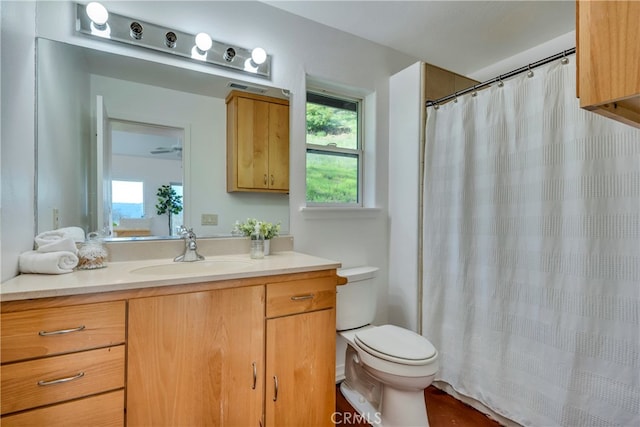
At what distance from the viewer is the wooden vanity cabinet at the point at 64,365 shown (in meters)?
0.87

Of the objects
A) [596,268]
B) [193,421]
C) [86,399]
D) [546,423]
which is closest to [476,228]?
[596,268]

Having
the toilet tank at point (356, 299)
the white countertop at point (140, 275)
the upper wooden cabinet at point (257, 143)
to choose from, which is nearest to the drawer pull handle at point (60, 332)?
the white countertop at point (140, 275)

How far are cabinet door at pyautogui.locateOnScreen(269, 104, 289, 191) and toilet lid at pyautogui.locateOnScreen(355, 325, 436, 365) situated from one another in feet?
3.28

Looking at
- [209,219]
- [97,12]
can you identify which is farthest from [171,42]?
[209,219]

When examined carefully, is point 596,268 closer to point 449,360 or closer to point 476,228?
point 476,228

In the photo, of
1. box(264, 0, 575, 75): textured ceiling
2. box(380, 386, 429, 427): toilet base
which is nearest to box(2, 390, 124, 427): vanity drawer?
box(380, 386, 429, 427): toilet base

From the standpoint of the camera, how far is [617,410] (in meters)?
1.24

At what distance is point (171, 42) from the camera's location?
1566mm

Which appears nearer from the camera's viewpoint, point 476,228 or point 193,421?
point 193,421

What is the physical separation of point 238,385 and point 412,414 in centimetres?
90

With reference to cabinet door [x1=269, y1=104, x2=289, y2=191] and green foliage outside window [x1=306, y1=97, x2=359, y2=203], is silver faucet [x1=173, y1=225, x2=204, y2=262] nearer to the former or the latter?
cabinet door [x1=269, y1=104, x2=289, y2=191]

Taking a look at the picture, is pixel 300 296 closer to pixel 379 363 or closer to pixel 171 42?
pixel 379 363

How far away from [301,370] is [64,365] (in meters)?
0.86

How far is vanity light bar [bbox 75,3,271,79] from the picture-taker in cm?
141
